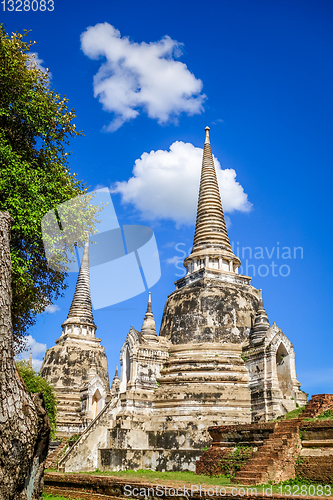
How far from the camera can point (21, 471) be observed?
6.74 m

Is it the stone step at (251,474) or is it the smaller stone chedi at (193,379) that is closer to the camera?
the stone step at (251,474)

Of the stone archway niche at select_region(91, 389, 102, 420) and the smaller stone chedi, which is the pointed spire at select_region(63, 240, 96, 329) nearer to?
the stone archway niche at select_region(91, 389, 102, 420)

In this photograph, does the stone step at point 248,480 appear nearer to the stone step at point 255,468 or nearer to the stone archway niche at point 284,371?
the stone step at point 255,468

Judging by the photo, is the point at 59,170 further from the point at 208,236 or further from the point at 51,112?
the point at 208,236

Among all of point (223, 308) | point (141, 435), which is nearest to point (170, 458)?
point (141, 435)

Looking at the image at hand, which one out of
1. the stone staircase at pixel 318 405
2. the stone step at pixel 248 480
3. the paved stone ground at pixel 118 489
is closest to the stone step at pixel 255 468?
the stone step at pixel 248 480

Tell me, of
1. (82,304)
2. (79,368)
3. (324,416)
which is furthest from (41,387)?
(324,416)

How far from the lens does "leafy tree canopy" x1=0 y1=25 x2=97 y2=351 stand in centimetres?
1244

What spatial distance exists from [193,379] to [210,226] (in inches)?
421

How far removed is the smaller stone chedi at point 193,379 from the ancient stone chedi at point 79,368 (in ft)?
30.0

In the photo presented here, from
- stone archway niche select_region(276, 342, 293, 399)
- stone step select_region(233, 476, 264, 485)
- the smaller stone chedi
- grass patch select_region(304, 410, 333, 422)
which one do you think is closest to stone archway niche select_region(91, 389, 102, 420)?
the smaller stone chedi

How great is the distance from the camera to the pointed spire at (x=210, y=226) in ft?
90.8

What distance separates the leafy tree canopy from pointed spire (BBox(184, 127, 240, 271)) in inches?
547

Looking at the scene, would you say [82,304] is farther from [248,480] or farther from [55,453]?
[248,480]
